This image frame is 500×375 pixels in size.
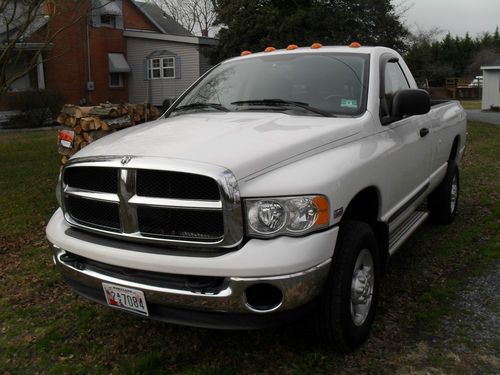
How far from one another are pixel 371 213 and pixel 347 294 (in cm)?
77

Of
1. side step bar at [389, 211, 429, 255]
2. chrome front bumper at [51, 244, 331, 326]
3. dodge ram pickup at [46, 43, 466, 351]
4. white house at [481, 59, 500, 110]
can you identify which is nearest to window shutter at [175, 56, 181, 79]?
white house at [481, 59, 500, 110]

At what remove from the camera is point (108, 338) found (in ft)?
11.7

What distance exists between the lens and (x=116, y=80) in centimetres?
2888

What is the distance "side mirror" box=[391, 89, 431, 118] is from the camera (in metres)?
3.74

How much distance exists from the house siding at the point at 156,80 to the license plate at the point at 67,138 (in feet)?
57.8

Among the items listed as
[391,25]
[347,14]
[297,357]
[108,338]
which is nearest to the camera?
[297,357]

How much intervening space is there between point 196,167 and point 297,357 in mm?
1393

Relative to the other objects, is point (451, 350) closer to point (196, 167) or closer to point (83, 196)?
point (196, 167)

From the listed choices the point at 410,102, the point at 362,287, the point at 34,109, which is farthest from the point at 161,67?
the point at 362,287

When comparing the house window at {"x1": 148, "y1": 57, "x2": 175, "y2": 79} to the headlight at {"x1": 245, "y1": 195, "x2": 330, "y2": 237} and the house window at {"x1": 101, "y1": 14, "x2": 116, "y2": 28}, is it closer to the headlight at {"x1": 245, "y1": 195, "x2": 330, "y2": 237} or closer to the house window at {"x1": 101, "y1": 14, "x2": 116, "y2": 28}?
the house window at {"x1": 101, "y1": 14, "x2": 116, "y2": 28}

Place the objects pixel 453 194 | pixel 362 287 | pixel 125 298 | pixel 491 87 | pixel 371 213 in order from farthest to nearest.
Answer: pixel 491 87, pixel 453 194, pixel 371 213, pixel 362 287, pixel 125 298

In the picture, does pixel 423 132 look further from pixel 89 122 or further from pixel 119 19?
pixel 119 19

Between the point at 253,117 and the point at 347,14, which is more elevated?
the point at 347,14

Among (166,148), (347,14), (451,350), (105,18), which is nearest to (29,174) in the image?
(166,148)
